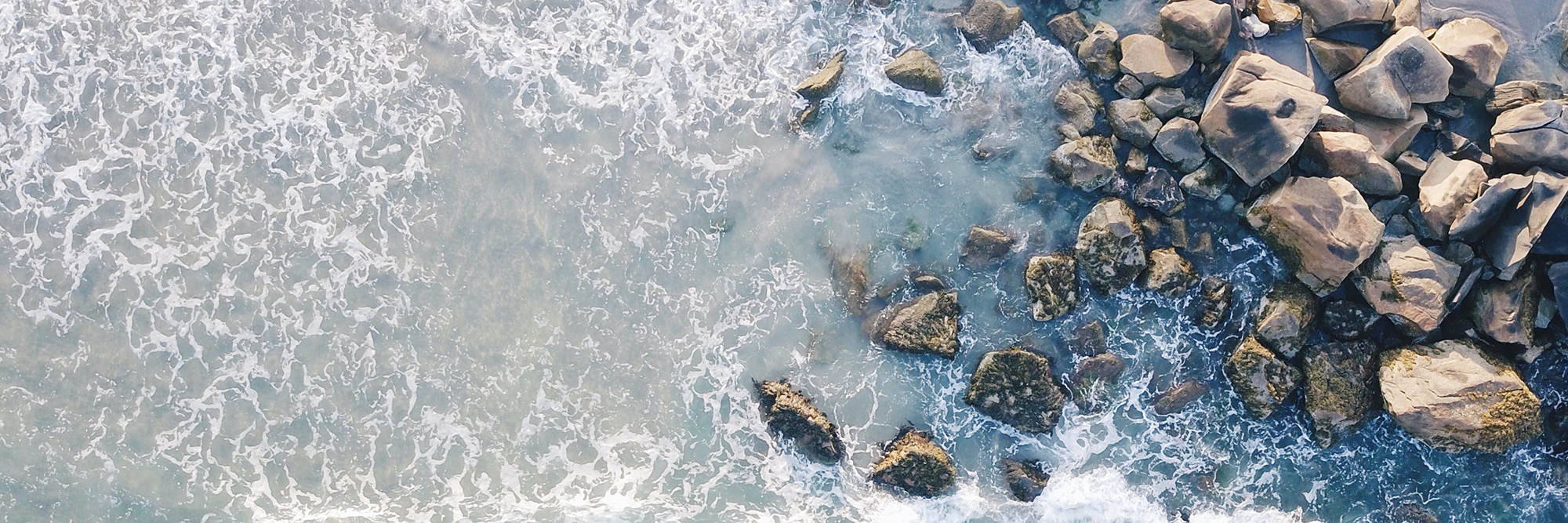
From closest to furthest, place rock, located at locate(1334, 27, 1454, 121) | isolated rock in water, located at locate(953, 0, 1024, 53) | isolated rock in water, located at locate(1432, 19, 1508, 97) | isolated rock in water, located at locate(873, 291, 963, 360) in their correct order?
rock, located at locate(1334, 27, 1454, 121) → isolated rock in water, located at locate(1432, 19, 1508, 97) → isolated rock in water, located at locate(873, 291, 963, 360) → isolated rock in water, located at locate(953, 0, 1024, 53)

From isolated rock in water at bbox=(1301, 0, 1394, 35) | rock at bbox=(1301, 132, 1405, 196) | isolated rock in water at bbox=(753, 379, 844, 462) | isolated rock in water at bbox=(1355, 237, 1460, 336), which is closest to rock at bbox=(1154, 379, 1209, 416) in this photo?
isolated rock in water at bbox=(1355, 237, 1460, 336)

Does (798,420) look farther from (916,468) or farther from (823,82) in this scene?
(823,82)

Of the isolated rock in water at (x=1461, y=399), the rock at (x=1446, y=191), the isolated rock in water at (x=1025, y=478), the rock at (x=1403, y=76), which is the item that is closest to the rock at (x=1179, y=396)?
the isolated rock in water at (x=1025, y=478)

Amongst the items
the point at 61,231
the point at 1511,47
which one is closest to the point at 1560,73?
the point at 1511,47

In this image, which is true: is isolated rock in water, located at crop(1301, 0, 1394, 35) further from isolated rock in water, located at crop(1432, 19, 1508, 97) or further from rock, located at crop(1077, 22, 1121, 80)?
rock, located at crop(1077, 22, 1121, 80)

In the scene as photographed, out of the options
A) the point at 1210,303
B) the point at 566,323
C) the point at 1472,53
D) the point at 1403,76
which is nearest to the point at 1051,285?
the point at 1210,303

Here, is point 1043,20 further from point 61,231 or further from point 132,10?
point 61,231

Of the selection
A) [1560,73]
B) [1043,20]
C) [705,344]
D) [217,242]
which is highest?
[1043,20]
